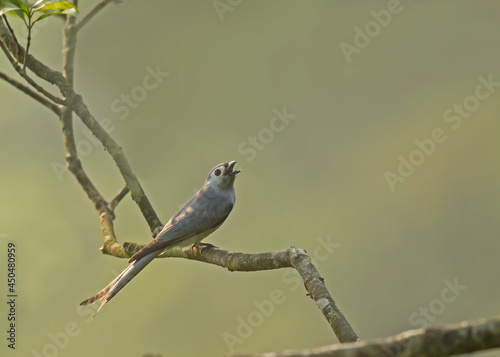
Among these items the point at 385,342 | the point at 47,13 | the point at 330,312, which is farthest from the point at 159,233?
the point at 385,342

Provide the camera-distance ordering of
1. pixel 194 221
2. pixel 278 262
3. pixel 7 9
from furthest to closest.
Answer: pixel 194 221 < pixel 7 9 < pixel 278 262

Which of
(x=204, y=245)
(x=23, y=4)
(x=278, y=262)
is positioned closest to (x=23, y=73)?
(x=23, y=4)

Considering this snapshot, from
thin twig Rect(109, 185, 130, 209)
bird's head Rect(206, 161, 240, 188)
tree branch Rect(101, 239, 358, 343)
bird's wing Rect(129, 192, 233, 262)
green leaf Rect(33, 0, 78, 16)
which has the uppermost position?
green leaf Rect(33, 0, 78, 16)

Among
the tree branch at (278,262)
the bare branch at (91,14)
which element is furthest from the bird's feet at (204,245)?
the bare branch at (91,14)

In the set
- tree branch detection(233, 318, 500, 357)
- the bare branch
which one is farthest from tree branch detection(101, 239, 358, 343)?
the bare branch

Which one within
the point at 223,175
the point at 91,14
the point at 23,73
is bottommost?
the point at 223,175

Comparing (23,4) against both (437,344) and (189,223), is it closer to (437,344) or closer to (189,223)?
(189,223)

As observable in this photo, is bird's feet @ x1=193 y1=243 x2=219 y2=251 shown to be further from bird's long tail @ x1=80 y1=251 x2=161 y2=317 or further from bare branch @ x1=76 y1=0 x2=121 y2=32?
bare branch @ x1=76 y1=0 x2=121 y2=32
